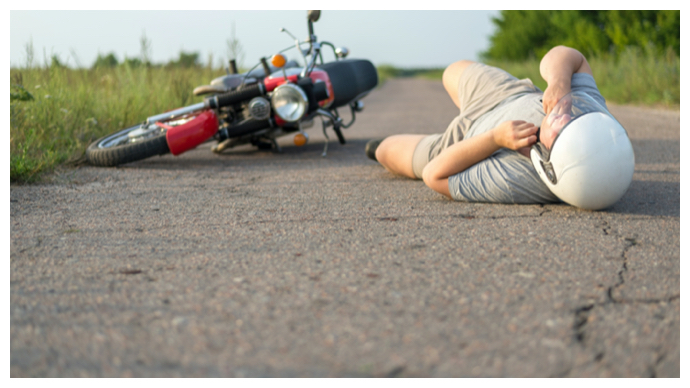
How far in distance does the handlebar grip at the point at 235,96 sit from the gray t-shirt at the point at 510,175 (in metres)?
1.96

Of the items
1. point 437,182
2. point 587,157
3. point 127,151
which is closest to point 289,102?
point 127,151

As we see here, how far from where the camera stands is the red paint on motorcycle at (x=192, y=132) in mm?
4109

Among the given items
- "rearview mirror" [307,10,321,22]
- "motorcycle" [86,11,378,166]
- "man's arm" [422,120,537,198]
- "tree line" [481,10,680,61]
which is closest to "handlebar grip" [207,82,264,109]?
"motorcycle" [86,11,378,166]

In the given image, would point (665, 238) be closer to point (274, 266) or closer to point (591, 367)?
point (591, 367)

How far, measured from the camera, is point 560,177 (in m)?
2.50

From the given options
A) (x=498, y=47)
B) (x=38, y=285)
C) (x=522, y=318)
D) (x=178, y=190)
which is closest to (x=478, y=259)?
(x=522, y=318)

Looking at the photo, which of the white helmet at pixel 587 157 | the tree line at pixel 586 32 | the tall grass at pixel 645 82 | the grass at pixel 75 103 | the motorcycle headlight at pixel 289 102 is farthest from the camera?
the tree line at pixel 586 32

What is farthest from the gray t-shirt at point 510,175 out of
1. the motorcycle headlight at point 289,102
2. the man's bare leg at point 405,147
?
the motorcycle headlight at point 289,102

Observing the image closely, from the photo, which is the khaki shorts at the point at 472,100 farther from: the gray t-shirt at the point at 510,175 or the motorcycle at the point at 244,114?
the motorcycle at the point at 244,114

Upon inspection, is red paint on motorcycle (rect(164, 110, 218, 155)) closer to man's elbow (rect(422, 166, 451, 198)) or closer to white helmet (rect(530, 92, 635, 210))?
man's elbow (rect(422, 166, 451, 198))

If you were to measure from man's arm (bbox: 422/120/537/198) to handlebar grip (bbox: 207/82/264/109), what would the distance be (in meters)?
1.80

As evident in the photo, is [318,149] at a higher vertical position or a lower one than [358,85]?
lower

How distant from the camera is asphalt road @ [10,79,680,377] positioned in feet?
4.36

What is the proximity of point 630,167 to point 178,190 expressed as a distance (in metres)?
2.40
